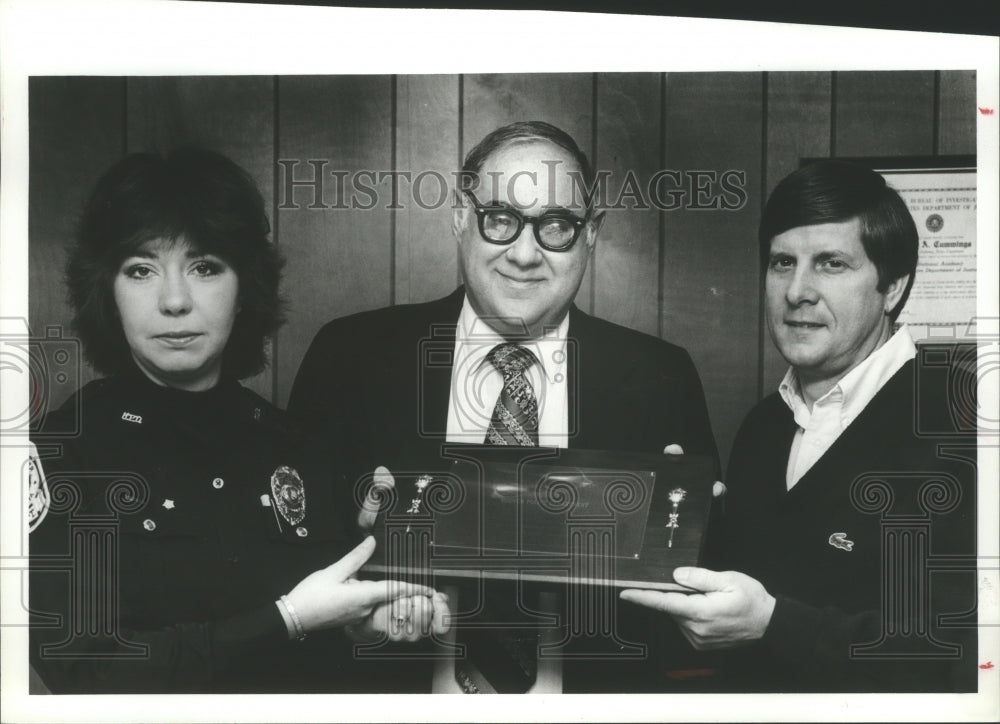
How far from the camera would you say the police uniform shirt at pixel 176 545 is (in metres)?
2.18

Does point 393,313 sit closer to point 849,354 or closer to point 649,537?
point 649,537

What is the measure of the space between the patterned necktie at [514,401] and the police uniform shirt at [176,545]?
0.38 meters

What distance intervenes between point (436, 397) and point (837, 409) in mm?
877

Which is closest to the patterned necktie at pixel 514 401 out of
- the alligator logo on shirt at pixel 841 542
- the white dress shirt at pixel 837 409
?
the white dress shirt at pixel 837 409

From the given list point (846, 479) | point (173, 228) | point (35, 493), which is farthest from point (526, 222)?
point (35, 493)

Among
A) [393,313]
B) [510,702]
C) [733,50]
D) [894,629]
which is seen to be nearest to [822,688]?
[894,629]

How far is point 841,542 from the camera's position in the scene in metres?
2.25

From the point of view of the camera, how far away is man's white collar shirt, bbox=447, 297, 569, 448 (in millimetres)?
2254

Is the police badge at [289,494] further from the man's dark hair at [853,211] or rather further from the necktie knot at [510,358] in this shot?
the man's dark hair at [853,211]

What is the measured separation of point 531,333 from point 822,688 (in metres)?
1.01

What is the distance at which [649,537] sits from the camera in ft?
7.18

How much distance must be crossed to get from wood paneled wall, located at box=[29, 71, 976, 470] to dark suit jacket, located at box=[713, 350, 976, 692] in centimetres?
18

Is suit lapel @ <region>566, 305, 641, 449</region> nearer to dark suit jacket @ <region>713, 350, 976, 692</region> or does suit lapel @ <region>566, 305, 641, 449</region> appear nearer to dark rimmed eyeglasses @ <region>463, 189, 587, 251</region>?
dark rimmed eyeglasses @ <region>463, 189, 587, 251</region>

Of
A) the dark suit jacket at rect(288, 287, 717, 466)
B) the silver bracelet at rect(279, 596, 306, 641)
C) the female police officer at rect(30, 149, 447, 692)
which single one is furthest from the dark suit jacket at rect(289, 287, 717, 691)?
the silver bracelet at rect(279, 596, 306, 641)
